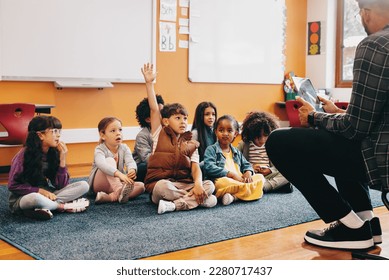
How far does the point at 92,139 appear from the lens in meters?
4.67

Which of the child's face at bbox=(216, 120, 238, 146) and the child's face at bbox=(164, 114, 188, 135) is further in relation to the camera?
the child's face at bbox=(216, 120, 238, 146)

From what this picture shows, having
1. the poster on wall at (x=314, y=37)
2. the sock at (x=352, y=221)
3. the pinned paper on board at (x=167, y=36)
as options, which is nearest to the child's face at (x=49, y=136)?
the sock at (x=352, y=221)

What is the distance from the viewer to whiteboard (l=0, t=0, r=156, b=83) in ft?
13.7

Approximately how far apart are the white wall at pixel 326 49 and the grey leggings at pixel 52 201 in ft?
13.2

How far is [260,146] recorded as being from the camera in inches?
142

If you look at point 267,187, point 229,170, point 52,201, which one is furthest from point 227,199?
point 52,201

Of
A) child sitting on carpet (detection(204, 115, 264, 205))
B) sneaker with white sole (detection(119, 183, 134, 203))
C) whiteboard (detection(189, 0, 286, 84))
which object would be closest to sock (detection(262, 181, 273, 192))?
child sitting on carpet (detection(204, 115, 264, 205))

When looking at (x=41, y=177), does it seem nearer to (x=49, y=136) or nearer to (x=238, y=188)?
(x=49, y=136)

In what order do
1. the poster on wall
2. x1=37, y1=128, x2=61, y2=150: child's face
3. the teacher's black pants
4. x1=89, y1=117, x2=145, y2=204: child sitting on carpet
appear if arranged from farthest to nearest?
1. the poster on wall
2. x1=89, y1=117, x2=145, y2=204: child sitting on carpet
3. x1=37, y1=128, x2=61, y2=150: child's face
4. the teacher's black pants

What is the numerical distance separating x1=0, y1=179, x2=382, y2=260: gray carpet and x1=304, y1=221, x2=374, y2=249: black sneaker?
0.36 meters

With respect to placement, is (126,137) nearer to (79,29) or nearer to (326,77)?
(79,29)

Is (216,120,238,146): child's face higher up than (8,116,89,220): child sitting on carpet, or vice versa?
(216,120,238,146): child's face

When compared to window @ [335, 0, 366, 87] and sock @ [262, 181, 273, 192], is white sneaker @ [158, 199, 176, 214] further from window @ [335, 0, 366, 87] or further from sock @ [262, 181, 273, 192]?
window @ [335, 0, 366, 87]

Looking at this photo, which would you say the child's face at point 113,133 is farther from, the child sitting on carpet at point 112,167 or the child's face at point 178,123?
the child's face at point 178,123
